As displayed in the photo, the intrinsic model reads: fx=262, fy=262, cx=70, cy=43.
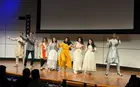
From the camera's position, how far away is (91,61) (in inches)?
310

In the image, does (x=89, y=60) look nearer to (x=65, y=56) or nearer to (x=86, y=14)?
(x=65, y=56)

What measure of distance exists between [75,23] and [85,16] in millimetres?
516

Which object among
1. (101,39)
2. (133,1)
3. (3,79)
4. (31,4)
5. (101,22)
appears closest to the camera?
(3,79)

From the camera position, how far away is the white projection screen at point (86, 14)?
904cm

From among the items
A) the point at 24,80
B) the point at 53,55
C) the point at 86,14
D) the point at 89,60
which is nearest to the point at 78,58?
the point at 89,60

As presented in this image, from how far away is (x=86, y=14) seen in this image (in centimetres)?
998

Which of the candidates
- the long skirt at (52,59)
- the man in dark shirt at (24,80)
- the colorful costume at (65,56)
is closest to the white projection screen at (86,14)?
the long skirt at (52,59)

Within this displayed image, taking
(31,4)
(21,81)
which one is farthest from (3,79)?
(31,4)

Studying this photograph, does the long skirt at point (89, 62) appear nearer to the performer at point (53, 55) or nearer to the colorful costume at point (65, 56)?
the colorful costume at point (65, 56)

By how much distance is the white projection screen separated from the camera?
356 inches

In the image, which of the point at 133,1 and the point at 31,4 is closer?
the point at 133,1

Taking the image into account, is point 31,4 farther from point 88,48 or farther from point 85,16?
point 88,48

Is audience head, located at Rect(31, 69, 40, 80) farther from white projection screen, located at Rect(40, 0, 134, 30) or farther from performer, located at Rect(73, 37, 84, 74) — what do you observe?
white projection screen, located at Rect(40, 0, 134, 30)

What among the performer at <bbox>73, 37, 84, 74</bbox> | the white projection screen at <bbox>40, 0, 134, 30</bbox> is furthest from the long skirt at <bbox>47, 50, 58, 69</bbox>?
Result: the white projection screen at <bbox>40, 0, 134, 30</bbox>
